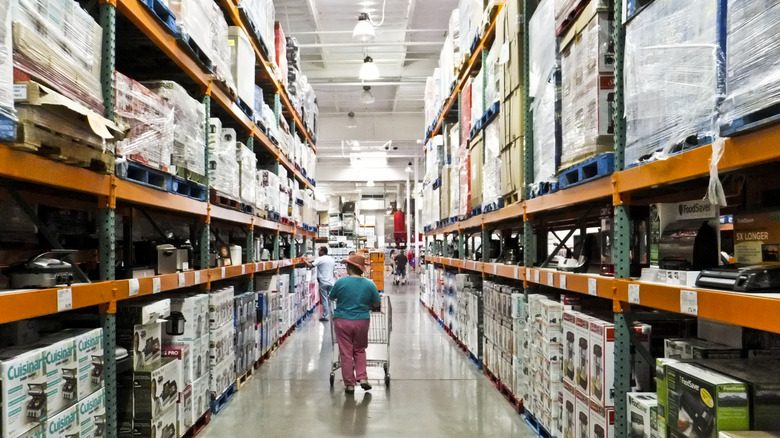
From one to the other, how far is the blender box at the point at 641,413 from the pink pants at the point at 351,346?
11.6ft

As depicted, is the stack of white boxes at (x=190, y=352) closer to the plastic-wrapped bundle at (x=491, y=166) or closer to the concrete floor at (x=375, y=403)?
the concrete floor at (x=375, y=403)

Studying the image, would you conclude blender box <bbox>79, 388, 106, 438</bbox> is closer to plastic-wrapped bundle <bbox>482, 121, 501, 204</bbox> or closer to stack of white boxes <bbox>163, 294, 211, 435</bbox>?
stack of white boxes <bbox>163, 294, 211, 435</bbox>

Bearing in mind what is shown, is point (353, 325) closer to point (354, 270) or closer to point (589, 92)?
point (354, 270)

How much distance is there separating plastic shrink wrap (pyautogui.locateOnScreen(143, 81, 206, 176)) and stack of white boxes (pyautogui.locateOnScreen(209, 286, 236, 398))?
1367 mm

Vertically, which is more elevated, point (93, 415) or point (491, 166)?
point (491, 166)

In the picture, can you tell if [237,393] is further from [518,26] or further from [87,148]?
[518,26]

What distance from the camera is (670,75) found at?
2494 millimetres

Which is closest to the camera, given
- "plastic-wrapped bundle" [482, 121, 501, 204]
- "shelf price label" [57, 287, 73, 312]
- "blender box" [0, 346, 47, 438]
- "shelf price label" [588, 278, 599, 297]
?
"blender box" [0, 346, 47, 438]

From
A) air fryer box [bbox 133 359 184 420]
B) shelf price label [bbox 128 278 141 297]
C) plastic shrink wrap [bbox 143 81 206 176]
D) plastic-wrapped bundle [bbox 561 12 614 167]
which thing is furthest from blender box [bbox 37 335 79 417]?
plastic-wrapped bundle [bbox 561 12 614 167]

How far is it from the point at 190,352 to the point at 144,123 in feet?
6.57

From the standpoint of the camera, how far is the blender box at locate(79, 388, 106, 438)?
9.29 ft

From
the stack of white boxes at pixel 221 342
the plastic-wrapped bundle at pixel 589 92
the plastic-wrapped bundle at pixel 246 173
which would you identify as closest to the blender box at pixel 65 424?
the stack of white boxes at pixel 221 342

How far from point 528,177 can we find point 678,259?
2.15 metres

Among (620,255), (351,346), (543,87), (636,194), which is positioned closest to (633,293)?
(620,255)
